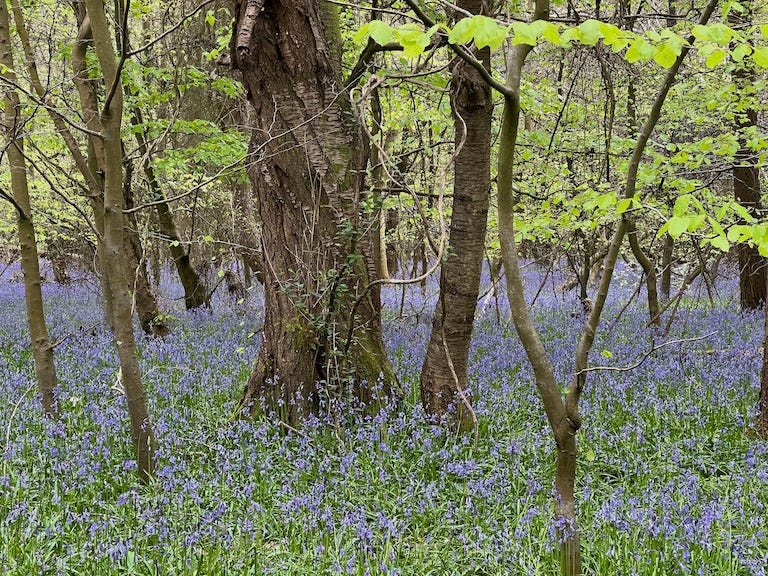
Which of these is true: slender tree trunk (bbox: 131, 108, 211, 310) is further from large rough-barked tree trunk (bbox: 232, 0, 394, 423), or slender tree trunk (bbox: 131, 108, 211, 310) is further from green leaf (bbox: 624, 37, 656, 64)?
green leaf (bbox: 624, 37, 656, 64)

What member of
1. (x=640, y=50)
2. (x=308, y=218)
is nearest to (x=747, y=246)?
(x=308, y=218)

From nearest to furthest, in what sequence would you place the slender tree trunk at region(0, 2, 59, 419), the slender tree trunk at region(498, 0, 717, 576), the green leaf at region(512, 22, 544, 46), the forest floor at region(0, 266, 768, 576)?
1. the green leaf at region(512, 22, 544, 46)
2. the slender tree trunk at region(498, 0, 717, 576)
3. the forest floor at region(0, 266, 768, 576)
4. the slender tree trunk at region(0, 2, 59, 419)

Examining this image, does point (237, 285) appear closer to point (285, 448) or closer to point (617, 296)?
point (285, 448)

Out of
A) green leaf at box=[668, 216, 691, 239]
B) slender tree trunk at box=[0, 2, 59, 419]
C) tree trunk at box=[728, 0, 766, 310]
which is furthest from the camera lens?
tree trunk at box=[728, 0, 766, 310]

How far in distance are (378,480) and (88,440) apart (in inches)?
90.3

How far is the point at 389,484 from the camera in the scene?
13.8ft

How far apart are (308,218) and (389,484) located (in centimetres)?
227

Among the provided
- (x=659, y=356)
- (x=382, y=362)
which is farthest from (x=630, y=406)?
(x=382, y=362)

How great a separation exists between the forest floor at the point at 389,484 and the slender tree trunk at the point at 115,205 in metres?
0.31

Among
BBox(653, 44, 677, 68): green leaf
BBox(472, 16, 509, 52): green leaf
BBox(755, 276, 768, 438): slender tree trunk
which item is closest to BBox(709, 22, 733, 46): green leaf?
BBox(653, 44, 677, 68): green leaf

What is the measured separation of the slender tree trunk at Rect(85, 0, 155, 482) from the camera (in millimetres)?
3504

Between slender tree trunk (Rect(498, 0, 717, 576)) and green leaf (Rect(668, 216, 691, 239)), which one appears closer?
green leaf (Rect(668, 216, 691, 239))

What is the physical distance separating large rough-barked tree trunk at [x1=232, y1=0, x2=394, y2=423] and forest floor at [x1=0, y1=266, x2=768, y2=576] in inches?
19.7

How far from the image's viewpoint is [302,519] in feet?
11.6
